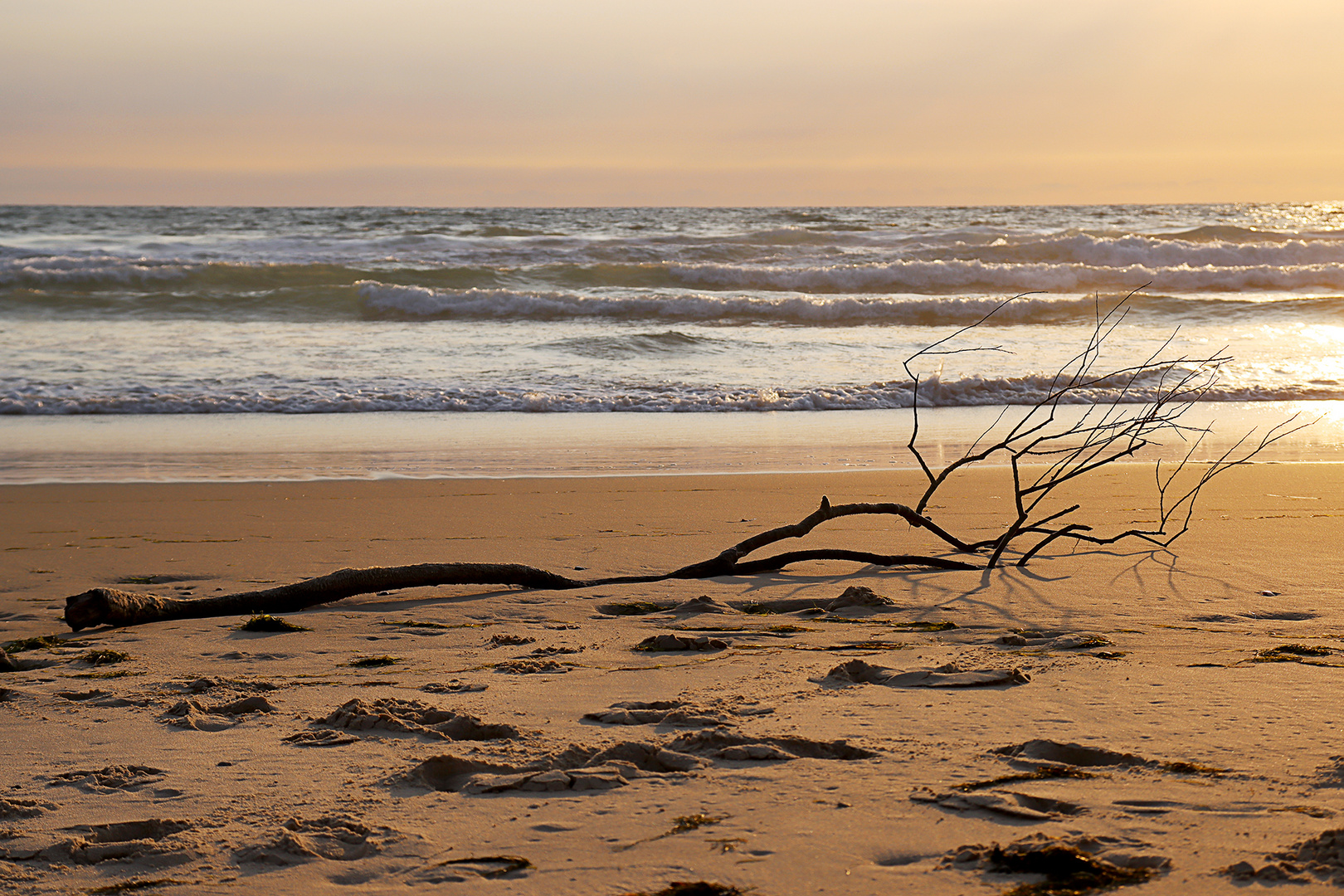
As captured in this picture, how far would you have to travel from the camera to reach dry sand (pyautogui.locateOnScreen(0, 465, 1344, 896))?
158 centimetres

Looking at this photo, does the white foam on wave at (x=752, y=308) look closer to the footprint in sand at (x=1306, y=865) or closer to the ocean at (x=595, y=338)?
the ocean at (x=595, y=338)

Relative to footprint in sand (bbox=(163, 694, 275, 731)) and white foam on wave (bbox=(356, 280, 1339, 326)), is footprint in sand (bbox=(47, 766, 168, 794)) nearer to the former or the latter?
footprint in sand (bbox=(163, 694, 275, 731))

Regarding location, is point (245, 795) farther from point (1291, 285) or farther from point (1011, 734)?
point (1291, 285)

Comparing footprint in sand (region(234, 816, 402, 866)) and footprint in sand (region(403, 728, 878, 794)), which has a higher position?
footprint in sand (region(403, 728, 878, 794))

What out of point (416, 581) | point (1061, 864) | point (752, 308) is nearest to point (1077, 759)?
point (1061, 864)

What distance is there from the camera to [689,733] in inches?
81.9

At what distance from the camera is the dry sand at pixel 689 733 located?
1.58m

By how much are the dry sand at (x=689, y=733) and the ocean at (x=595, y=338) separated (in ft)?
4.57

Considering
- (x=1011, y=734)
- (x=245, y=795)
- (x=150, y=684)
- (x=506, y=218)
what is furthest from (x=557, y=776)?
(x=506, y=218)

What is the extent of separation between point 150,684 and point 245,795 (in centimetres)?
91

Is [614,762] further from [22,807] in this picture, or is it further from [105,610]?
[105,610]

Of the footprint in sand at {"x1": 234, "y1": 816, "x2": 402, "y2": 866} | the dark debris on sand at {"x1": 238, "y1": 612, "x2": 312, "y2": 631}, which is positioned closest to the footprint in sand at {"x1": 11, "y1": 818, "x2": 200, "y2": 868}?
the footprint in sand at {"x1": 234, "y1": 816, "x2": 402, "y2": 866}

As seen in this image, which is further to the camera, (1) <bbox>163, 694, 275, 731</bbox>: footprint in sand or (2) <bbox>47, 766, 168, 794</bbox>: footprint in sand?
(1) <bbox>163, 694, 275, 731</bbox>: footprint in sand

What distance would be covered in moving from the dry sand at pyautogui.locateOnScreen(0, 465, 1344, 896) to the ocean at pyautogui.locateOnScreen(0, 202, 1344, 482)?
1.39 metres
